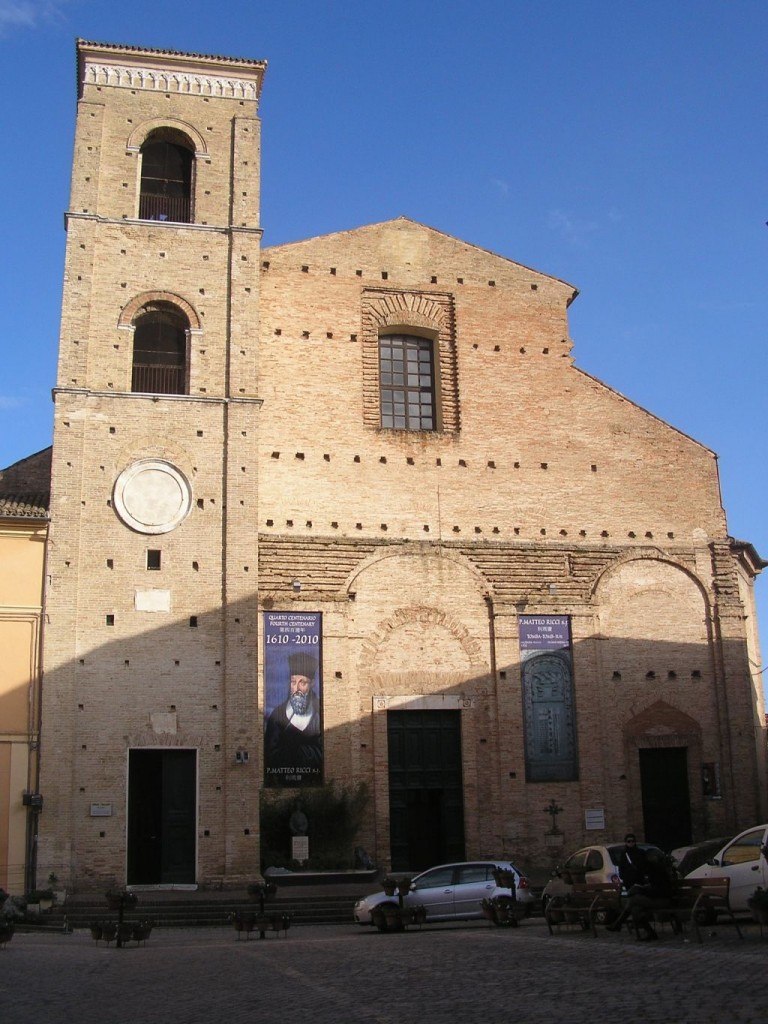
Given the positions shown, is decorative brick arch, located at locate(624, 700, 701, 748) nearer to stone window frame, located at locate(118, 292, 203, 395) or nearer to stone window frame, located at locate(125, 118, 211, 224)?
stone window frame, located at locate(118, 292, 203, 395)

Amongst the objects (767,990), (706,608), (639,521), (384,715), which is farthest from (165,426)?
(767,990)

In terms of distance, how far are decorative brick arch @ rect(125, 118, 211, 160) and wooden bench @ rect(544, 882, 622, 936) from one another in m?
16.6

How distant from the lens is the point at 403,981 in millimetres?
9555

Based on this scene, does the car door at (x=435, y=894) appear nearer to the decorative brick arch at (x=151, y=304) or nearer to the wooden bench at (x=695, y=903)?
the wooden bench at (x=695, y=903)

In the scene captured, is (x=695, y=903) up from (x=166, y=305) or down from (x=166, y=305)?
down

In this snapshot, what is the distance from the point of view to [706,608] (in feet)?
79.1

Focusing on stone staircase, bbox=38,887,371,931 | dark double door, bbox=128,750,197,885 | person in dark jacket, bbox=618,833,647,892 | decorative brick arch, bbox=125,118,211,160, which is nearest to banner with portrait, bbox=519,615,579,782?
stone staircase, bbox=38,887,371,931

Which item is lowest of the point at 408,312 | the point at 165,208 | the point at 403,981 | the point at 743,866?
the point at 403,981

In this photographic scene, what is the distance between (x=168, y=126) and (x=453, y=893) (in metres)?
16.0

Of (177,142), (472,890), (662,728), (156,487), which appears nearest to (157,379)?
(156,487)

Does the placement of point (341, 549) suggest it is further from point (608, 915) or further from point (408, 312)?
point (608, 915)

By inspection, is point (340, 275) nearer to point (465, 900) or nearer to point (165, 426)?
point (165, 426)

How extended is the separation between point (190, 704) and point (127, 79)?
12777mm

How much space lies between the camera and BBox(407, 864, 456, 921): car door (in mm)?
16359
